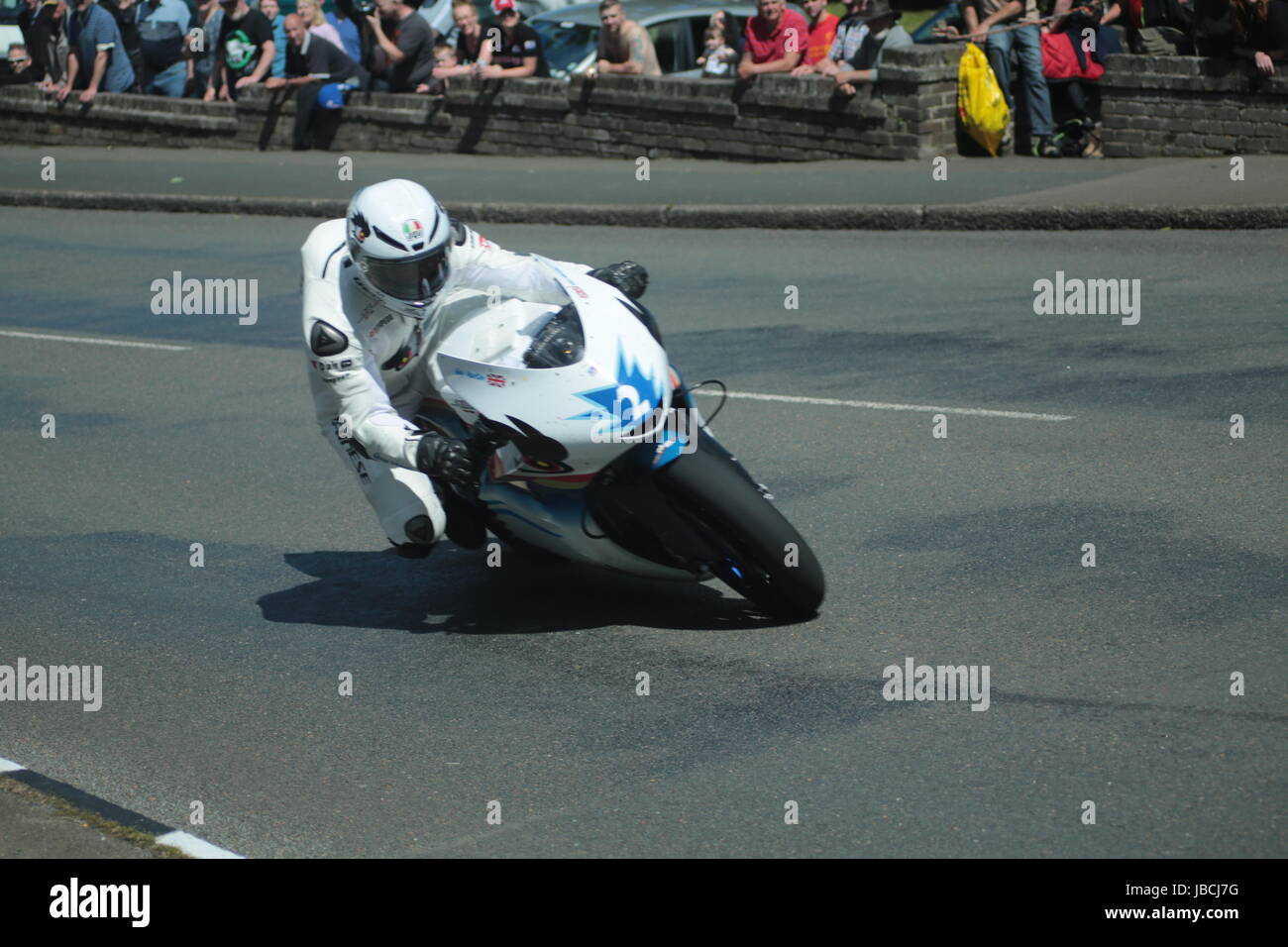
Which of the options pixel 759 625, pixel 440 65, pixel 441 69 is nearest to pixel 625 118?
pixel 441 69

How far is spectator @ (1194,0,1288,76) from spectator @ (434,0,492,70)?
8641mm

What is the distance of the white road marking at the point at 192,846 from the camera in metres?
4.73

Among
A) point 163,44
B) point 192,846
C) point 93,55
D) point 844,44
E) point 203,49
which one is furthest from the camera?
point 93,55

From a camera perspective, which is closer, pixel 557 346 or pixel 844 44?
pixel 557 346

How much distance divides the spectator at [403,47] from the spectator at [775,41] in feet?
16.6

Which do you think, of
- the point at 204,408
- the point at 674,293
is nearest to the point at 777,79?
the point at 674,293

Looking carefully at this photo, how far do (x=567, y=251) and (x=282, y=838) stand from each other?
1091 centimetres

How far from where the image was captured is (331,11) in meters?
26.3

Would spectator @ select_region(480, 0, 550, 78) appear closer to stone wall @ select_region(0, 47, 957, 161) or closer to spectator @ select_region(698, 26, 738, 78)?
stone wall @ select_region(0, 47, 957, 161)

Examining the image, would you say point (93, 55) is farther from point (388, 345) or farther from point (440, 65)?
point (388, 345)

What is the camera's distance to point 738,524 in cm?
594

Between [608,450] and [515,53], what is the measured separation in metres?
16.1

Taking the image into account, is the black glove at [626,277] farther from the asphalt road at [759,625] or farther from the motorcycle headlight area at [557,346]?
the asphalt road at [759,625]

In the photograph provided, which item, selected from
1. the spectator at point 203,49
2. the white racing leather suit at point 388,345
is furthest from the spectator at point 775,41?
the white racing leather suit at point 388,345
